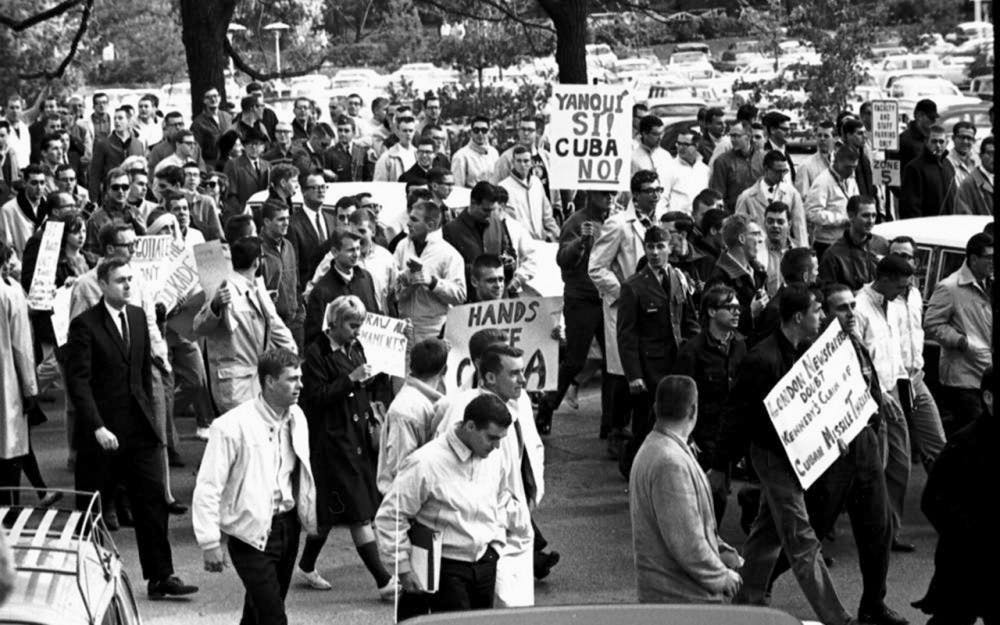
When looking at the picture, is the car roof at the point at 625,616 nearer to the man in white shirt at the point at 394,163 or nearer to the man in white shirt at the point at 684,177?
the man in white shirt at the point at 684,177

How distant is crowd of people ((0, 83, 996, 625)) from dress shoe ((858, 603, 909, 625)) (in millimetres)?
15

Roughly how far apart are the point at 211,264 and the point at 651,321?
114 inches

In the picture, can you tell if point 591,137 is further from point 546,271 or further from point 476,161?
point 476,161

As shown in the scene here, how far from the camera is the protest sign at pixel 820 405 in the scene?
392 inches

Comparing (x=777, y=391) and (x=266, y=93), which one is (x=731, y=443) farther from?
(x=266, y=93)

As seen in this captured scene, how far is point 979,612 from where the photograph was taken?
29.6ft

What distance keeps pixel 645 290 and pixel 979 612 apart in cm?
442

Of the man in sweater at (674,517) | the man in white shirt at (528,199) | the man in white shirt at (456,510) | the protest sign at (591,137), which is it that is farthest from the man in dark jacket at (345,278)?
the man in white shirt at (528,199)

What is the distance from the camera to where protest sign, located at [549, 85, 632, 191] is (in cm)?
1479

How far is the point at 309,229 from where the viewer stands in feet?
51.7

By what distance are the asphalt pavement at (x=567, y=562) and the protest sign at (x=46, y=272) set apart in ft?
3.84

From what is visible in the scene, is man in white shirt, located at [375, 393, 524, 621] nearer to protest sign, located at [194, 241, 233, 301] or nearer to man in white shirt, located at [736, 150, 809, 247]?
protest sign, located at [194, 241, 233, 301]

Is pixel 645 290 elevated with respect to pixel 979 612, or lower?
elevated

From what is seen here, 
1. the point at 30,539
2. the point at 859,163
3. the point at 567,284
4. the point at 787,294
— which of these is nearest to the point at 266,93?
the point at 859,163
